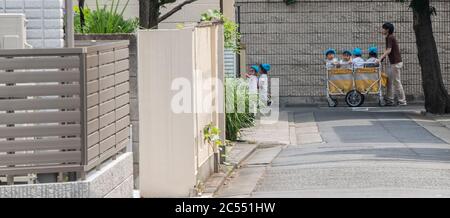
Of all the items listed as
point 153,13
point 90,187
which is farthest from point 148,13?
point 90,187

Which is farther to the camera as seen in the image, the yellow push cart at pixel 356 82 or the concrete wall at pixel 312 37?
the concrete wall at pixel 312 37

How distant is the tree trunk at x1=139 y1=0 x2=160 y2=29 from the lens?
55.9 feet

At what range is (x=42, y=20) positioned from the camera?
10.5 m

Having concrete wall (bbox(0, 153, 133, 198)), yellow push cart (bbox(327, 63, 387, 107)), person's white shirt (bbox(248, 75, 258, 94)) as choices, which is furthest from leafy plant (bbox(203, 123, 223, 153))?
yellow push cart (bbox(327, 63, 387, 107))

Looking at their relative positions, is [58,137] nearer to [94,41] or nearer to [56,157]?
[56,157]

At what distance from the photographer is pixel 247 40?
2639 cm

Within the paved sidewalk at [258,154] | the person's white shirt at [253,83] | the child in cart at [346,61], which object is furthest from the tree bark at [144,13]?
the child in cart at [346,61]

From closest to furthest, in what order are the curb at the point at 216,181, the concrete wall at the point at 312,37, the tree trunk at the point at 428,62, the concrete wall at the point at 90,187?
the concrete wall at the point at 90,187 → the curb at the point at 216,181 → the tree trunk at the point at 428,62 → the concrete wall at the point at 312,37

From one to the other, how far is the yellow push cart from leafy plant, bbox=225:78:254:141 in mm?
5510

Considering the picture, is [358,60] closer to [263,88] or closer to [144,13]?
[263,88]

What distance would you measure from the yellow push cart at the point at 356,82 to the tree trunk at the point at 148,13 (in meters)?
8.20

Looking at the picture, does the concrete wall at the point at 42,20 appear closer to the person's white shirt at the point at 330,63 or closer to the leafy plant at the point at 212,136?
the leafy plant at the point at 212,136

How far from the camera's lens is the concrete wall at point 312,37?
26406 mm

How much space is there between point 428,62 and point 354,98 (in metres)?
2.32
